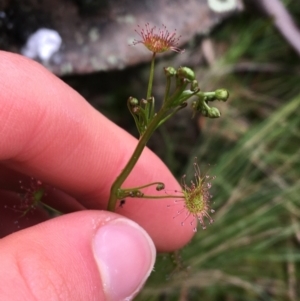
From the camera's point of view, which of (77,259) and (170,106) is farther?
(77,259)

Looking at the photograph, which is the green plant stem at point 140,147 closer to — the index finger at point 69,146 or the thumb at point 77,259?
the thumb at point 77,259

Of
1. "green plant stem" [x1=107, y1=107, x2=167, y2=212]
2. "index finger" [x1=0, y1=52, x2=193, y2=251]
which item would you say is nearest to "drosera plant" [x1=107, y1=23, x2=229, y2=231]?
"green plant stem" [x1=107, y1=107, x2=167, y2=212]

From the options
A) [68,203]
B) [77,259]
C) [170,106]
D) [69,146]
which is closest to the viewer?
[170,106]

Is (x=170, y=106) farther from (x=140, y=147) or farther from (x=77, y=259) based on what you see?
(x=77, y=259)

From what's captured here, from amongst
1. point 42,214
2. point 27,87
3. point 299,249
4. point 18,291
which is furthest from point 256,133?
point 18,291

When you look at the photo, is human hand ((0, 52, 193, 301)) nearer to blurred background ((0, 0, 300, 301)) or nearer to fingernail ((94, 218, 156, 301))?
fingernail ((94, 218, 156, 301))

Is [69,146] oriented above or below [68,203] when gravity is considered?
above

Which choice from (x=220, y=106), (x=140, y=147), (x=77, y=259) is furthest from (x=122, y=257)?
(x=220, y=106)
